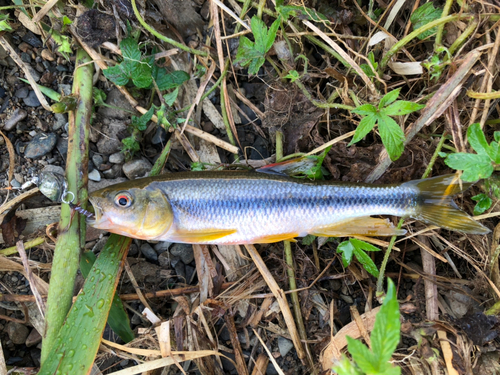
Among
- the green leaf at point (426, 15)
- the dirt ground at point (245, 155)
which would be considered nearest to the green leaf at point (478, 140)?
the dirt ground at point (245, 155)

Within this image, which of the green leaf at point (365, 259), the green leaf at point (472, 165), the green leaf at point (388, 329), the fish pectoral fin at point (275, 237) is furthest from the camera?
the fish pectoral fin at point (275, 237)

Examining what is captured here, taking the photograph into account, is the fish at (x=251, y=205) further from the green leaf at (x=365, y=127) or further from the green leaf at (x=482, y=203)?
the green leaf at (x=365, y=127)

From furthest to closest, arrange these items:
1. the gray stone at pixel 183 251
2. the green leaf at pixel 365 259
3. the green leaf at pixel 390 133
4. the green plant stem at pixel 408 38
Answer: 1. the gray stone at pixel 183 251
2. the green leaf at pixel 365 259
3. the green plant stem at pixel 408 38
4. the green leaf at pixel 390 133

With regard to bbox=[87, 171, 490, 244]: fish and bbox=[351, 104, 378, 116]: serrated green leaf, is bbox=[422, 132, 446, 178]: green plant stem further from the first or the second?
bbox=[351, 104, 378, 116]: serrated green leaf

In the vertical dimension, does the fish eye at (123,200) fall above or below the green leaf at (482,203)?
below

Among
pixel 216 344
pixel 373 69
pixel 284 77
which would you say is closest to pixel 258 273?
pixel 216 344

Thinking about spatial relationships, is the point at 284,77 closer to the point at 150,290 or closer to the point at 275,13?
the point at 275,13

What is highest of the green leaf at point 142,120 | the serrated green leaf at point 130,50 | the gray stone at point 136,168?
the serrated green leaf at point 130,50
